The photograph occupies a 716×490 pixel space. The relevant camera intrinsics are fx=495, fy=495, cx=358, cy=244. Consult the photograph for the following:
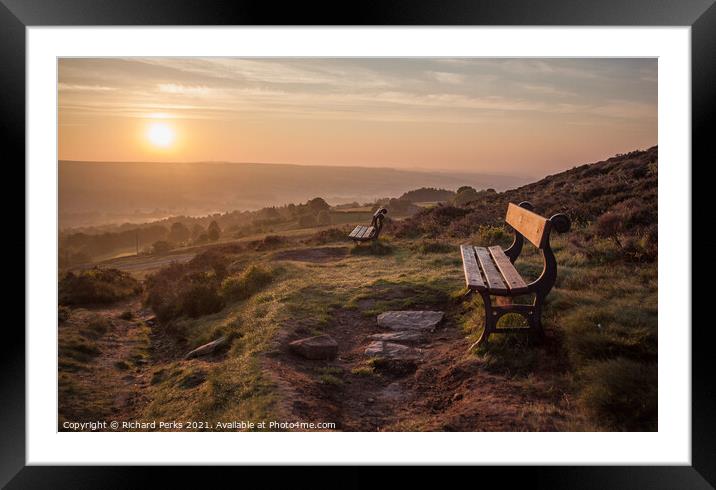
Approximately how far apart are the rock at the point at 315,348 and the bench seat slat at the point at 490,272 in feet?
5.83

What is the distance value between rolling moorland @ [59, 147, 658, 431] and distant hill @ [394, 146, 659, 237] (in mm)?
106

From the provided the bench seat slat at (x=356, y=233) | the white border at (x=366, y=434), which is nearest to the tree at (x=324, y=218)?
the bench seat slat at (x=356, y=233)

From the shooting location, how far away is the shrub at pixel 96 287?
28.2 feet

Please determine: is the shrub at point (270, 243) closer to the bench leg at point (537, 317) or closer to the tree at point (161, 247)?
the tree at point (161, 247)

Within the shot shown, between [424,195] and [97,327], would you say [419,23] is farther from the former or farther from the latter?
[424,195]

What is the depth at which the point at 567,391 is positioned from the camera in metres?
3.97

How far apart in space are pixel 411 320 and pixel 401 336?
1.61 feet

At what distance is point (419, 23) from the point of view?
367cm

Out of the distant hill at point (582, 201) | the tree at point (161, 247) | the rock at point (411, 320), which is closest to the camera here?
the rock at point (411, 320)

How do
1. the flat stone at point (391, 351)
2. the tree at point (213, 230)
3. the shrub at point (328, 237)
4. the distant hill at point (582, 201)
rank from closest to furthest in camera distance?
the flat stone at point (391, 351), the distant hill at point (582, 201), the shrub at point (328, 237), the tree at point (213, 230)

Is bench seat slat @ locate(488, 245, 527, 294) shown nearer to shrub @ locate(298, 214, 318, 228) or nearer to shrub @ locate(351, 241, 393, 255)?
shrub @ locate(351, 241, 393, 255)

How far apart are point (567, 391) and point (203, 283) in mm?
6531

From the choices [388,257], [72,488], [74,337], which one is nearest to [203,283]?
[74,337]

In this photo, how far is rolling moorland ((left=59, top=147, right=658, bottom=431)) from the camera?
13.1 ft
